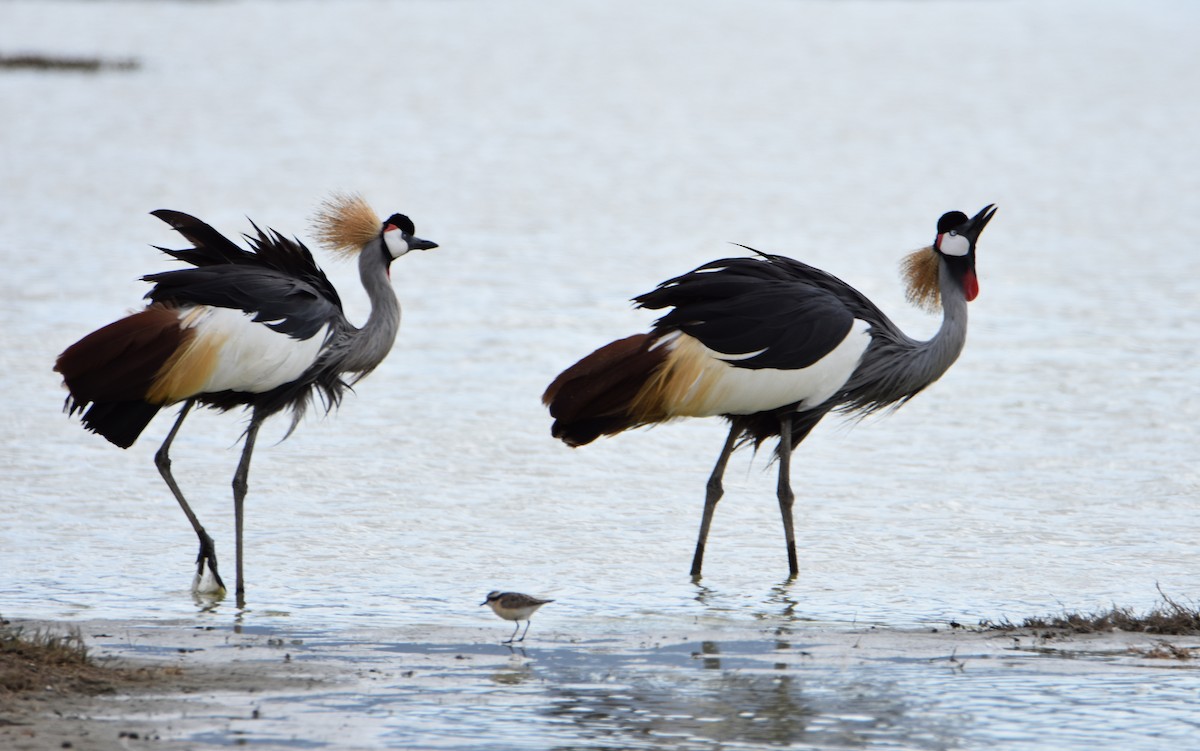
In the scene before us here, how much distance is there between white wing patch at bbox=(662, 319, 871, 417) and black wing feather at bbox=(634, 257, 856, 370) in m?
0.04

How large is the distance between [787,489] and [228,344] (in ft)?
8.61

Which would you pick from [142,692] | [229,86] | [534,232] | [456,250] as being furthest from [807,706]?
[229,86]

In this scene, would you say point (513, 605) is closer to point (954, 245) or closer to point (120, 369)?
point (120, 369)

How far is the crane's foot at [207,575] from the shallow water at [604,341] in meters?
0.10

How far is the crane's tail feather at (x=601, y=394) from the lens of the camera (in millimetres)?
7934

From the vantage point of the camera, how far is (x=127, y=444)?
771 cm

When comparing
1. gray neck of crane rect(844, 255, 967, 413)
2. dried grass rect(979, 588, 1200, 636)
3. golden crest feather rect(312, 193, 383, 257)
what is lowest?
dried grass rect(979, 588, 1200, 636)

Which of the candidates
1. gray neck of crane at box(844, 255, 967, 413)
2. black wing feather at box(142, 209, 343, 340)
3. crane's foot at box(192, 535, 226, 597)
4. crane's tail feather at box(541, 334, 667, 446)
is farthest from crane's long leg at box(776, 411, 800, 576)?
crane's foot at box(192, 535, 226, 597)

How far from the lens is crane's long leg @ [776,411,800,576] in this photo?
813cm

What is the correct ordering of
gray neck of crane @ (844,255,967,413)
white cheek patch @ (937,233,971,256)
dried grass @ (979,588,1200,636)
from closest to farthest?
dried grass @ (979,588,1200,636) → gray neck of crane @ (844,255,967,413) → white cheek patch @ (937,233,971,256)

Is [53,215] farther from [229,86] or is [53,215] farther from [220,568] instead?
[229,86]

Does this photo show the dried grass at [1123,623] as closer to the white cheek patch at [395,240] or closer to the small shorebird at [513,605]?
the small shorebird at [513,605]

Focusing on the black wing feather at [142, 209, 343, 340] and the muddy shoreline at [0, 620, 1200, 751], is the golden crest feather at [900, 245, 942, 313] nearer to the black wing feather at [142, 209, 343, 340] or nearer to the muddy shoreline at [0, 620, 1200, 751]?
the muddy shoreline at [0, 620, 1200, 751]

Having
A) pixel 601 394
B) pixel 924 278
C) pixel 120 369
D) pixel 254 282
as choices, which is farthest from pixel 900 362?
pixel 120 369
